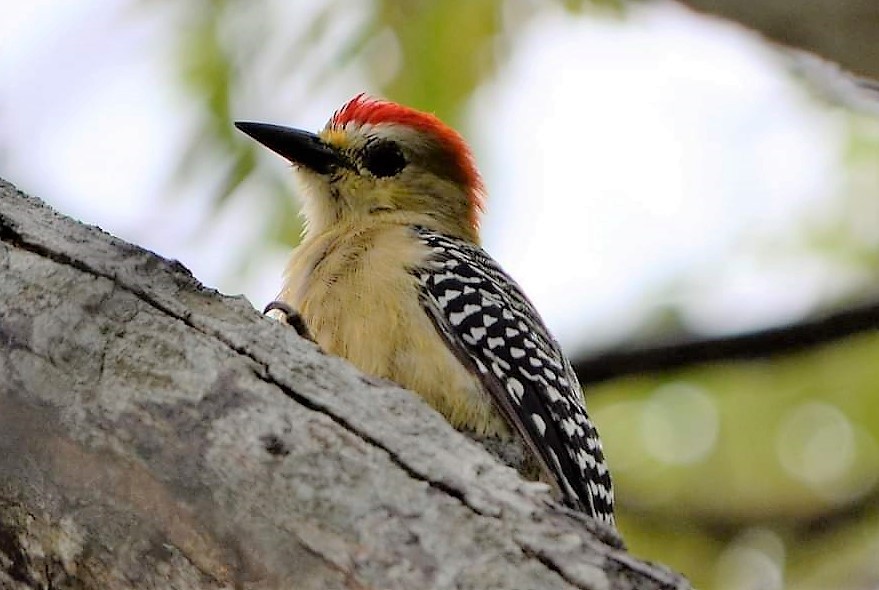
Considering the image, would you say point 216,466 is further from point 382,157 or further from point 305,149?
point 382,157

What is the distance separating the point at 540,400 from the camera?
4.78 meters

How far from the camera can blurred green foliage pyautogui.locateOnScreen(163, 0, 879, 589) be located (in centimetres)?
540

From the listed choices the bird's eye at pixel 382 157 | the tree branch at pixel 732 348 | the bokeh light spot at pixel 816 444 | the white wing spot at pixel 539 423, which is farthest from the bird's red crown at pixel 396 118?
the bokeh light spot at pixel 816 444

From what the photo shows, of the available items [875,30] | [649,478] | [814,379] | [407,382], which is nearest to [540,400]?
[407,382]

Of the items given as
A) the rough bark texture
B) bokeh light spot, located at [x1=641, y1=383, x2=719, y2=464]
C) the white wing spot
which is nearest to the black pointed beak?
the white wing spot

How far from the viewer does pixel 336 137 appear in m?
6.11

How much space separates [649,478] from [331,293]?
9.49 ft

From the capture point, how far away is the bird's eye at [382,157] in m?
6.13

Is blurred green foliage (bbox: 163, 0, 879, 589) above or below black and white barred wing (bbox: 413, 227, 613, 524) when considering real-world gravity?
above

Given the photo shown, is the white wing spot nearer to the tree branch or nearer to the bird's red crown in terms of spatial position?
the tree branch

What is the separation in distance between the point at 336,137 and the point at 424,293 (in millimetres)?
1335

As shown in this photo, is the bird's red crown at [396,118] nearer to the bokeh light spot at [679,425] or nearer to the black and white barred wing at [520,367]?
the black and white barred wing at [520,367]

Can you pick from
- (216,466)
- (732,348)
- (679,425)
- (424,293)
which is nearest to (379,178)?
(424,293)

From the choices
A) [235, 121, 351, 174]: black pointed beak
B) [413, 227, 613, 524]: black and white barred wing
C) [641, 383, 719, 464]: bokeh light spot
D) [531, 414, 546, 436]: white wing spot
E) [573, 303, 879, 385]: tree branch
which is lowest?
[531, 414, 546, 436]: white wing spot
